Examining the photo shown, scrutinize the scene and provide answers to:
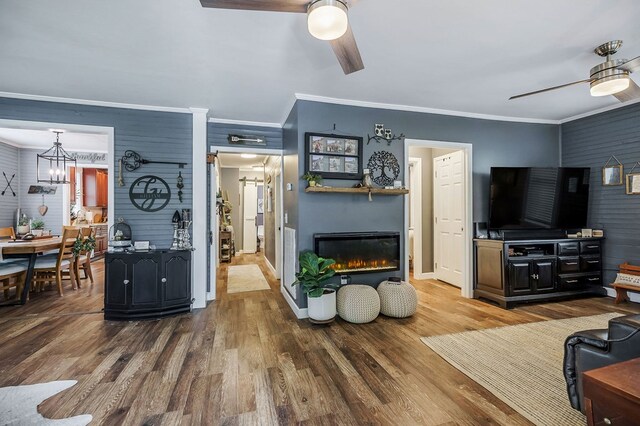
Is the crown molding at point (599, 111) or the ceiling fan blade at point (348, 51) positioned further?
the crown molding at point (599, 111)

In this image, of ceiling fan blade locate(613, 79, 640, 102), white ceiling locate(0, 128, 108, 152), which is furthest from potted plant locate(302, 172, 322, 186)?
white ceiling locate(0, 128, 108, 152)

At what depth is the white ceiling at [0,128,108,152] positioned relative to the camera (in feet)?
17.1

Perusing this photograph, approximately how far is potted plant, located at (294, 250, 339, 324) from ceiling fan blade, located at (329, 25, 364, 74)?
1.96 metres

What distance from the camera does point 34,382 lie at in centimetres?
213

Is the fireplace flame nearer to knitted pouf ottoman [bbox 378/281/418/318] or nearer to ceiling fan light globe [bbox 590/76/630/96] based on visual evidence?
knitted pouf ottoman [bbox 378/281/418/318]

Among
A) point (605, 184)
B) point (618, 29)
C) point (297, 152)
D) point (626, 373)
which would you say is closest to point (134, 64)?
point (297, 152)

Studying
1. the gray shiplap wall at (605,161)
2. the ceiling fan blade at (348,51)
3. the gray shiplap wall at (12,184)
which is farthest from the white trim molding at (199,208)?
the gray shiplap wall at (605,161)

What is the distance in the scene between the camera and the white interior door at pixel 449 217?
4652mm

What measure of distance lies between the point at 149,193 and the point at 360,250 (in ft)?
9.74

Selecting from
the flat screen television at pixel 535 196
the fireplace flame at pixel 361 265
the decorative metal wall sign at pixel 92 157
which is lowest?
the fireplace flame at pixel 361 265

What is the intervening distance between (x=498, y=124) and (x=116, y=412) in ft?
18.4

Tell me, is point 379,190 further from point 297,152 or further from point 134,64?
point 134,64

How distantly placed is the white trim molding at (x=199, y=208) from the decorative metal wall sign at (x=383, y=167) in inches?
91.6

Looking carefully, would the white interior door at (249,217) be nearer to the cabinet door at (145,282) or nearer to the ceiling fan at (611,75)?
the cabinet door at (145,282)
